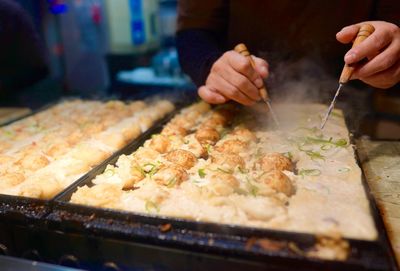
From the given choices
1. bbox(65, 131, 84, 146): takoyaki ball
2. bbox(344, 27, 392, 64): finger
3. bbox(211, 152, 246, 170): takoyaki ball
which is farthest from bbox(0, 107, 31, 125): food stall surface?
bbox(344, 27, 392, 64): finger

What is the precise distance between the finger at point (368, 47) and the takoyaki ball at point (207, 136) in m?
0.85

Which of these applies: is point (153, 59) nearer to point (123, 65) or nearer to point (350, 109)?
A: point (123, 65)

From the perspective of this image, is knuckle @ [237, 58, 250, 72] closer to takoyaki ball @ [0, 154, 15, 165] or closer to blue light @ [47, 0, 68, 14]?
takoyaki ball @ [0, 154, 15, 165]

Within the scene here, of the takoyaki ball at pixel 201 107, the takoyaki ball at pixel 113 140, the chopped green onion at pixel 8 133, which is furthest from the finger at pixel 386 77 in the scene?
the chopped green onion at pixel 8 133

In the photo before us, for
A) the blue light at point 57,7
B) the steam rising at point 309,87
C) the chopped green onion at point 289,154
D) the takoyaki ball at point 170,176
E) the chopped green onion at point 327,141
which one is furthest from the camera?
the blue light at point 57,7

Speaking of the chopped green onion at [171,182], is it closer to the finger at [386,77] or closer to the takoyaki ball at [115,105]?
→ the finger at [386,77]

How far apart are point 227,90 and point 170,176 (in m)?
0.78

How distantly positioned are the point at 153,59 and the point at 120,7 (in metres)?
1.06

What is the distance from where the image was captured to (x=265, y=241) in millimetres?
1289

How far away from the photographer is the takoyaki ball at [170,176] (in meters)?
1.70

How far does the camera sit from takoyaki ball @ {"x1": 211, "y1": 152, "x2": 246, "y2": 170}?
1.84 metres

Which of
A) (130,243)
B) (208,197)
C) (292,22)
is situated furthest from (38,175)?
(292,22)

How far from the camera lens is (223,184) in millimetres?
1573

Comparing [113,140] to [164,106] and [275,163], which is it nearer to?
[164,106]
